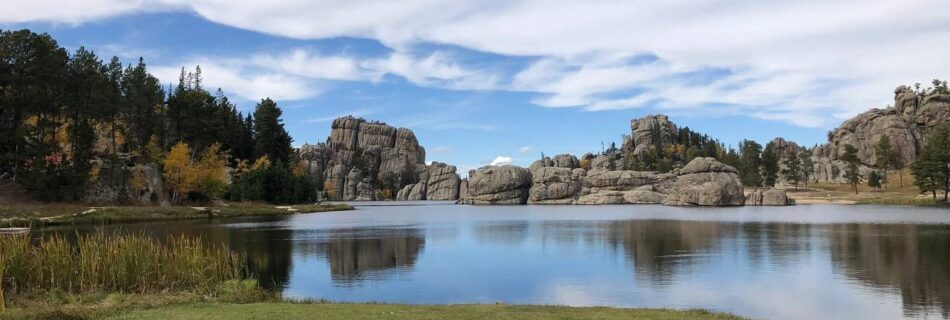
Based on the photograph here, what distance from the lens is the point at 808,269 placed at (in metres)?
32.3

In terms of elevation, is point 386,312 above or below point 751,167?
below

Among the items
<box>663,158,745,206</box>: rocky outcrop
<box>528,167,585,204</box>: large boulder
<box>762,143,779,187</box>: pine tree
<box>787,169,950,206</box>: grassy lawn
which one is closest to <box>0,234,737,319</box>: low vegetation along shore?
<box>787,169,950,206</box>: grassy lawn

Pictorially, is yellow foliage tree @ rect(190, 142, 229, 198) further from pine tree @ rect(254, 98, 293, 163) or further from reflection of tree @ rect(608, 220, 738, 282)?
reflection of tree @ rect(608, 220, 738, 282)

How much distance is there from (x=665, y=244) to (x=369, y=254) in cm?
2072

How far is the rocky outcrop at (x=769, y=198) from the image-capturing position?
129375mm

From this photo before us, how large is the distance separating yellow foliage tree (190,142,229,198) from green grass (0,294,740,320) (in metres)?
83.4

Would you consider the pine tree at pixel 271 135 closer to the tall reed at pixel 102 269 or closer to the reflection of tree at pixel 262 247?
the reflection of tree at pixel 262 247

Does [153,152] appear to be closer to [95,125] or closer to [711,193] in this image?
[95,125]

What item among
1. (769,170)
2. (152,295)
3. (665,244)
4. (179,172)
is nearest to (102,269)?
(152,295)

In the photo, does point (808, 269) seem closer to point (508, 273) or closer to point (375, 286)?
point (508, 273)

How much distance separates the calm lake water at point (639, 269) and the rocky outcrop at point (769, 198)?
248ft

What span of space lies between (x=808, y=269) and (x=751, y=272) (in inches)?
133

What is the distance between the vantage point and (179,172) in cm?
9556

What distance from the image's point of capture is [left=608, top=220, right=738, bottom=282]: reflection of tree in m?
33.2
